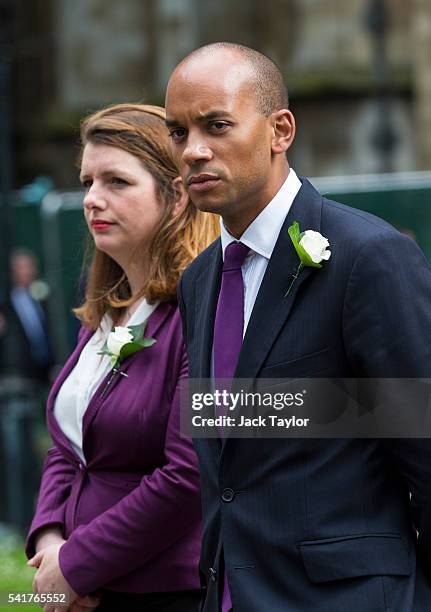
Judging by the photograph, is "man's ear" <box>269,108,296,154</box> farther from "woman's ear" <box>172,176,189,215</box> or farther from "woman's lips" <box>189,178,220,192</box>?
"woman's ear" <box>172,176,189,215</box>

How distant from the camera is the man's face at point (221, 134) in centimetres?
331

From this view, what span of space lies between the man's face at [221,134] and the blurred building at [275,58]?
15.8 m

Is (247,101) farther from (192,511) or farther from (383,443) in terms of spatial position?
(192,511)

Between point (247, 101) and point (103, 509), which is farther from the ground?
point (247, 101)

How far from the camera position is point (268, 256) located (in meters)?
3.41

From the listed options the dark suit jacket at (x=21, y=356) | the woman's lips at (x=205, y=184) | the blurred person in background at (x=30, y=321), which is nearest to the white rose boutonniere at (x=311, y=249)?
the woman's lips at (x=205, y=184)

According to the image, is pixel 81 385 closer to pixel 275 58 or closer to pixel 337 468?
pixel 337 468

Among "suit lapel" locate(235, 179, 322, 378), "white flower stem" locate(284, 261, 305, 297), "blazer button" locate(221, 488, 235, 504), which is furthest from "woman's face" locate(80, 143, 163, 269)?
"blazer button" locate(221, 488, 235, 504)

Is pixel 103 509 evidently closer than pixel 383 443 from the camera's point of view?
No

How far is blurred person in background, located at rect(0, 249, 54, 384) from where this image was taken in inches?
516

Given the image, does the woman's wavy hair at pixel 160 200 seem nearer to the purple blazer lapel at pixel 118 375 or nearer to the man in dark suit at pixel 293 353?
the purple blazer lapel at pixel 118 375

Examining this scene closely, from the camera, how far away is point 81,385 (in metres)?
4.27

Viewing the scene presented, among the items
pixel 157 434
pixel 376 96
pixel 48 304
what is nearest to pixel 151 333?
pixel 157 434

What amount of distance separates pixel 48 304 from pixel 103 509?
30.1ft
